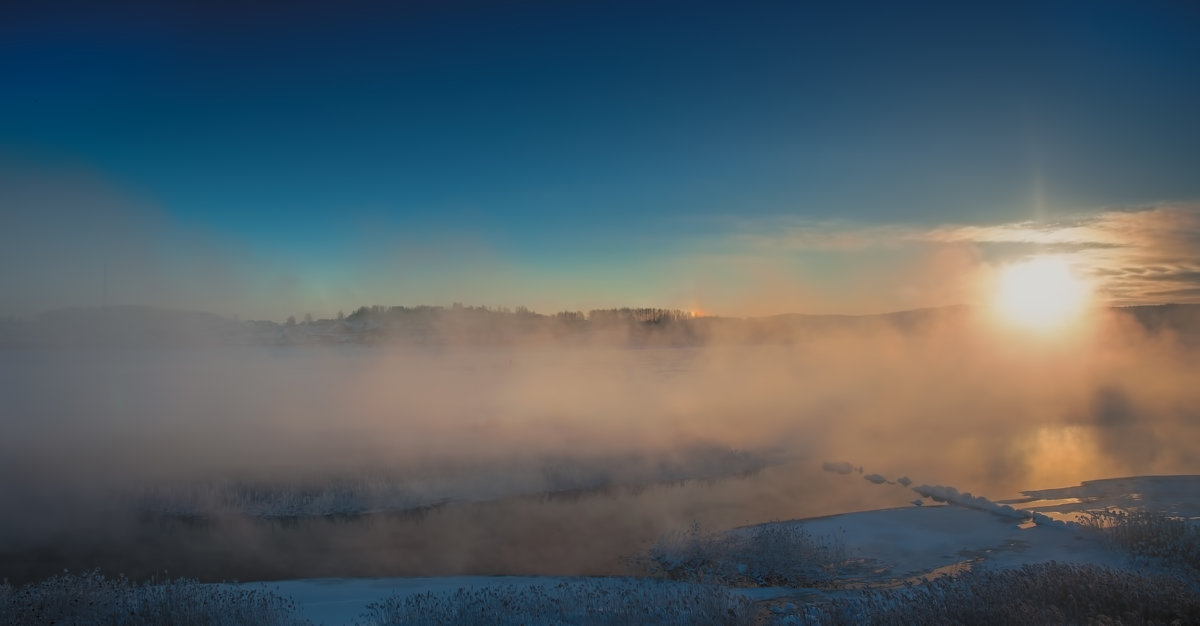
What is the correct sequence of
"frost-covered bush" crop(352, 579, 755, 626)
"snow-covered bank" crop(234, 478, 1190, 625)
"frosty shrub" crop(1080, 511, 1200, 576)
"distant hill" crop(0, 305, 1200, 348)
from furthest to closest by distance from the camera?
"distant hill" crop(0, 305, 1200, 348), "frosty shrub" crop(1080, 511, 1200, 576), "snow-covered bank" crop(234, 478, 1190, 625), "frost-covered bush" crop(352, 579, 755, 626)

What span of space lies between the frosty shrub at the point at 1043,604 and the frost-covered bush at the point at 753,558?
2883 millimetres

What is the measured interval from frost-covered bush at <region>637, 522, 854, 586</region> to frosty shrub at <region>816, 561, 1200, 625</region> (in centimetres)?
288

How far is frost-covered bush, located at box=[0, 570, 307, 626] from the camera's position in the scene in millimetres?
7152

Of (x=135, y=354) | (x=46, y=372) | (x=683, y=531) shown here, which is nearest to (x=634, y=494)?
(x=683, y=531)

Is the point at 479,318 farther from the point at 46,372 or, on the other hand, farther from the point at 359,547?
the point at 359,547

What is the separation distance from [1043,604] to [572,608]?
15.9 feet

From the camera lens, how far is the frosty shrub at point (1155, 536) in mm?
9016

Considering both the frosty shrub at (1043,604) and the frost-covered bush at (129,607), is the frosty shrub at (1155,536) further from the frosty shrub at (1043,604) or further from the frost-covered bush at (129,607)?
the frost-covered bush at (129,607)

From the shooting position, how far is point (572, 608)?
25.4ft

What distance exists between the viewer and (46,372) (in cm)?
4588

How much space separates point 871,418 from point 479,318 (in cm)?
5037

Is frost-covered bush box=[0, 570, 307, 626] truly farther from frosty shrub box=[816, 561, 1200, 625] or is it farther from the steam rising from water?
frosty shrub box=[816, 561, 1200, 625]

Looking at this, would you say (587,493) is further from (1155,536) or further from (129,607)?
(1155,536)

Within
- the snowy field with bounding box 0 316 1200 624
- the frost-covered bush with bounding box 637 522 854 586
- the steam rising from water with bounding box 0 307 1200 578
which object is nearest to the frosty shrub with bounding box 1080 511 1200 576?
the snowy field with bounding box 0 316 1200 624
